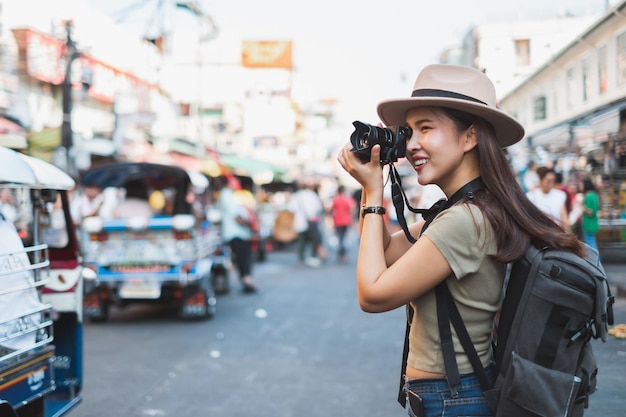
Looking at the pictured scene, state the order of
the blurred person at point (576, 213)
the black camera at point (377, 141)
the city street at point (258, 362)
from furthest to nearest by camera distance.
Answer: the blurred person at point (576, 213), the city street at point (258, 362), the black camera at point (377, 141)

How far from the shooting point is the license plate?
8.69m

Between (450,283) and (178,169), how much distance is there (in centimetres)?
774

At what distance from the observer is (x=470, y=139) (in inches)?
83.9

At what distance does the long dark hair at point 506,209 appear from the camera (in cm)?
196

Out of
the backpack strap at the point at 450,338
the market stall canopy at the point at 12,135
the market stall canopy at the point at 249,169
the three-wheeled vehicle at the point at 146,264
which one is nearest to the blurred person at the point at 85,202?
the market stall canopy at the point at 12,135

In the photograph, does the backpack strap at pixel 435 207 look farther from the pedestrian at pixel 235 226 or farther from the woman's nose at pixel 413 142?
the pedestrian at pixel 235 226

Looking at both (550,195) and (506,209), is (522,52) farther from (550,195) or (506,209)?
(506,209)

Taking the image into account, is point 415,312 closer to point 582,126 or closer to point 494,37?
point 494,37

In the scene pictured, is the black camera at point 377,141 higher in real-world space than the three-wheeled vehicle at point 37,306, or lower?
higher

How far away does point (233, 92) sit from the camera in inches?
1442

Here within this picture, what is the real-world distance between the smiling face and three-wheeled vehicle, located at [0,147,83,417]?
7.05ft

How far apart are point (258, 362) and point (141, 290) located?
2.71 metres

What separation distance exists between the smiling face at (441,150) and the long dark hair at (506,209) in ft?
0.09

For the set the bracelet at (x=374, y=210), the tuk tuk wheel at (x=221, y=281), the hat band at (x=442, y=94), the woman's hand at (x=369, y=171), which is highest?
the hat band at (x=442, y=94)
